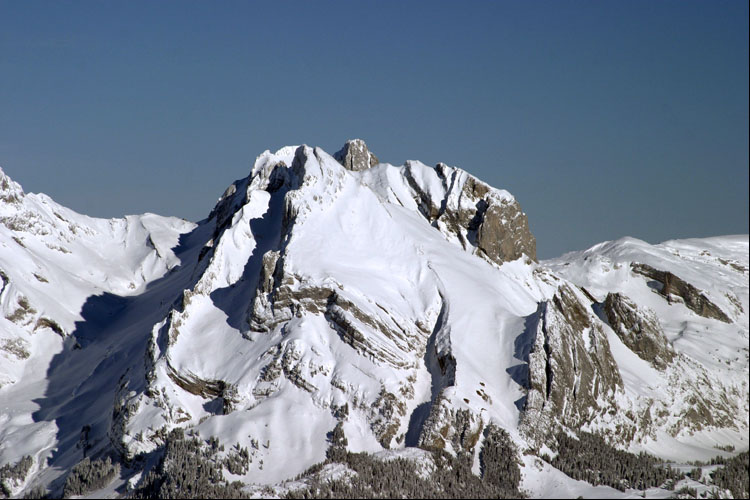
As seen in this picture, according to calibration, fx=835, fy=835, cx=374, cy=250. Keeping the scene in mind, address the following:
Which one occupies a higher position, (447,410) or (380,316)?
(380,316)

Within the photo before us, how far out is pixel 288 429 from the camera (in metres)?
89.8

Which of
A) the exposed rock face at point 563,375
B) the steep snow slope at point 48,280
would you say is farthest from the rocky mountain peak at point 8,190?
the exposed rock face at point 563,375

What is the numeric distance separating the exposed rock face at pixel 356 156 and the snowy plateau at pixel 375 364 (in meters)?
6.26

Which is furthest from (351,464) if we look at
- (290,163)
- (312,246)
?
(290,163)

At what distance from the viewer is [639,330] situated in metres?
120

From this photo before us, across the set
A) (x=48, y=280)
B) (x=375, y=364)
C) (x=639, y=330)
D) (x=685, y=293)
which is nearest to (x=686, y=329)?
(x=685, y=293)

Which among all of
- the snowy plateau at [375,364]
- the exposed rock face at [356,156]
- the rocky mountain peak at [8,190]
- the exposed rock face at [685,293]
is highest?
the exposed rock face at [356,156]

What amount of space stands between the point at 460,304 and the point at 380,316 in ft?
41.9

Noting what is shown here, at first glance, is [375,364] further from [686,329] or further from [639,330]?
[686,329]

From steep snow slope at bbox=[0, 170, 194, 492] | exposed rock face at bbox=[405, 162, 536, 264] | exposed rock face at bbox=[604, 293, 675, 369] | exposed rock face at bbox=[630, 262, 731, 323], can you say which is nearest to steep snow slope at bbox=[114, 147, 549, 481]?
exposed rock face at bbox=[405, 162, 536, 264]

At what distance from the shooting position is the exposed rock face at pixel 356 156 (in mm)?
148750

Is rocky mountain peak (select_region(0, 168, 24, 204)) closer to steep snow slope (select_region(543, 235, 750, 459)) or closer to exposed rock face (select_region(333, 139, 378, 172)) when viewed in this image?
exposed rock face (select_region(333, 139, 378, 172))

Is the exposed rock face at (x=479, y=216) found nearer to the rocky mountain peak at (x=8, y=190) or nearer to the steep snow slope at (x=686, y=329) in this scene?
the steep snow slope at (x=686, y=329)

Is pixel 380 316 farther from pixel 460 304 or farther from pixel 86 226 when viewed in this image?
pixel 86 226
